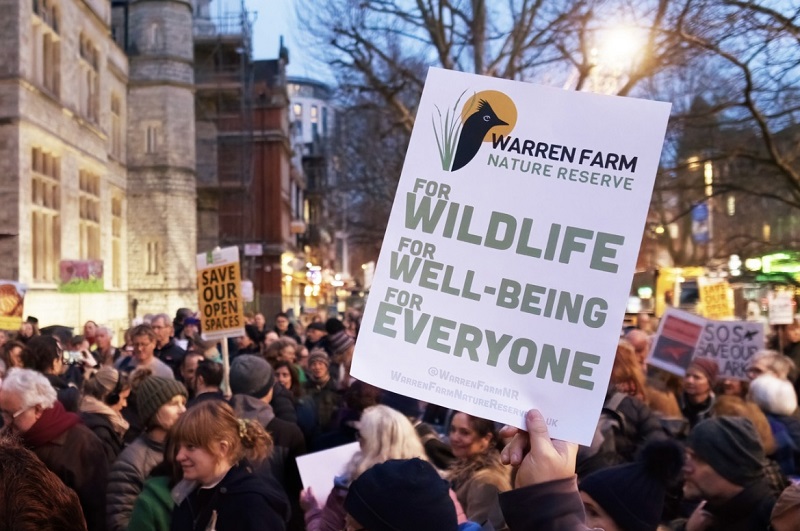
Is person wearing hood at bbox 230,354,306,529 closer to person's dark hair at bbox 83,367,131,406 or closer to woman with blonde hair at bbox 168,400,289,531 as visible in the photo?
person's dark hair at bbox 83,367,131,406

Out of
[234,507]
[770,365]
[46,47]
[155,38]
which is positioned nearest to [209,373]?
[234,507]

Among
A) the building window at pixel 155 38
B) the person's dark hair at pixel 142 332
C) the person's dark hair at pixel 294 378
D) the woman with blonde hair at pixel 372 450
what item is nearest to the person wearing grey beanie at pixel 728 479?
the woman with blonde hair at pixel 372 450

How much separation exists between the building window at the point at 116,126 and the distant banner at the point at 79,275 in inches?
278

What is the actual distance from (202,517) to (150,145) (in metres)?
27.6

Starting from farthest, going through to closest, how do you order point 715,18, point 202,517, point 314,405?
point 715,18 < point 314,405 < point 202,517

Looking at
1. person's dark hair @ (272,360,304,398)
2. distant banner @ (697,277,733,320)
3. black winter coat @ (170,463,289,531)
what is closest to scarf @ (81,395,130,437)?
person's dark hair @ (272,360,304,398)

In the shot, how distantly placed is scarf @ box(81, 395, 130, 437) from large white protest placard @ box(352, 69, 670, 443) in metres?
3.18

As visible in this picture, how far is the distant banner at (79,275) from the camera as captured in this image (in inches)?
806

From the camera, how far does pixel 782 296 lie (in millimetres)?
11164

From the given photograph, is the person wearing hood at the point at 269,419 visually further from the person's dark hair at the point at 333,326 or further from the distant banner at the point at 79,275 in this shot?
the distant banner at the point at 79,275

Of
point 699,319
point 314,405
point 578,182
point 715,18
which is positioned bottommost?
point 314,405

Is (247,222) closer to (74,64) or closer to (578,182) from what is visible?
(74,64)

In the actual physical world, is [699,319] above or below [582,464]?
above

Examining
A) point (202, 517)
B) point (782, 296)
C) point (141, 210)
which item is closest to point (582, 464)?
point (202, 517)
